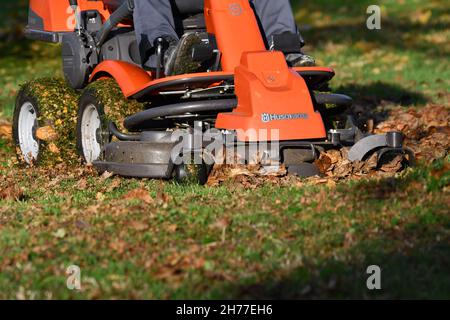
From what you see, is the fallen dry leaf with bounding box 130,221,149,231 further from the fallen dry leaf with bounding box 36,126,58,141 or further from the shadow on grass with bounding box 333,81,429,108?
the shadow on grass with bounding box 333,81,429,108

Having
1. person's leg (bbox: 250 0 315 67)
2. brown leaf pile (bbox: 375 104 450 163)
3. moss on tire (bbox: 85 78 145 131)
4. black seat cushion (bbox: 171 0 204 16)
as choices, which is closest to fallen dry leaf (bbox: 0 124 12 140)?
moss on tire (bbox: 85 78 145 131)

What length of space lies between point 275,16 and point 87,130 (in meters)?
1.91

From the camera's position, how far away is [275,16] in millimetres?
8438

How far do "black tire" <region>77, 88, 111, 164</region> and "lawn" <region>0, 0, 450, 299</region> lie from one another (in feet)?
1.37

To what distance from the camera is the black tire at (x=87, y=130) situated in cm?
832

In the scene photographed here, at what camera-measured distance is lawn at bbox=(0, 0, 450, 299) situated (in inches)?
196

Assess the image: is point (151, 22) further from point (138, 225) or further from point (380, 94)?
point (380, 94)

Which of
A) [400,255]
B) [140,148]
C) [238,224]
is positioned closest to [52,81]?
[140,148]

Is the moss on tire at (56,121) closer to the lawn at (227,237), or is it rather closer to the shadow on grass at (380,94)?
the lawn at (227,237)

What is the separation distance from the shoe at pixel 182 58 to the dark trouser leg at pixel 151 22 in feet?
0.73

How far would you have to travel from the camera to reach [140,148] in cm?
778

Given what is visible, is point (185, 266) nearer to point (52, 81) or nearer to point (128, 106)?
point (128, 106)

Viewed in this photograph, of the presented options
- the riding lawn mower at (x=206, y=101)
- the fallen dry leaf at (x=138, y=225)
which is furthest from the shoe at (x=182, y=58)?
the fallen dry leaf at (x=138, y=225)
